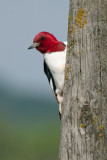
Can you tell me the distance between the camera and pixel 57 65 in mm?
5551

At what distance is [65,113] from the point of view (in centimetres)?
473

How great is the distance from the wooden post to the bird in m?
0.81

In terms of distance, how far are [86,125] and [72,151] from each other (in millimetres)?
303

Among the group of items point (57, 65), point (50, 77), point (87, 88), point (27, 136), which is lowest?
point (27, 136)

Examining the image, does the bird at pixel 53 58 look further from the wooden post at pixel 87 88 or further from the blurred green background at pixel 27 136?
the blurred green background at pixel 27 136

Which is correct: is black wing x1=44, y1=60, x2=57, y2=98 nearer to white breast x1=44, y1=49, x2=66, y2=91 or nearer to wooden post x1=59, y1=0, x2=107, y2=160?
white breast x1=44, y1=49, x2=66, y2=91

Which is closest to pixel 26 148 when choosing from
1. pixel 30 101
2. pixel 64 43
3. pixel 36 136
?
pixel 36 136

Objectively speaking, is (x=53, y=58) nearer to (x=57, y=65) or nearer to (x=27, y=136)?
(x=57, y=65)

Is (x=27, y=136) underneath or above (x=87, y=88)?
underneath

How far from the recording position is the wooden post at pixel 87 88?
4539mm

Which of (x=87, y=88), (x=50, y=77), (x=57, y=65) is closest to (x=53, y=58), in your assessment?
(x=57, y=65)

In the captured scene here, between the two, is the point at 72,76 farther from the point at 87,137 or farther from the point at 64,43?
the point at 64,43

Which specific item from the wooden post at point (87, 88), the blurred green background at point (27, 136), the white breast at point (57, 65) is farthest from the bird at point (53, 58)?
the blurred green background at point (27, 136)

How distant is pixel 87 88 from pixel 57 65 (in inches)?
40.9
